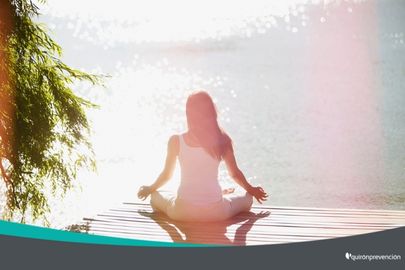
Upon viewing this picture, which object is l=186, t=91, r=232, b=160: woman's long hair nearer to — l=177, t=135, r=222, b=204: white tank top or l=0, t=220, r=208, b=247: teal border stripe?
l=177, t=135, r=222, b=204: white tank top

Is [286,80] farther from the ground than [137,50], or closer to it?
closer to it

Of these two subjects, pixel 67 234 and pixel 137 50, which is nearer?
pixel 67 234

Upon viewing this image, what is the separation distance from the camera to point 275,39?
103 feet

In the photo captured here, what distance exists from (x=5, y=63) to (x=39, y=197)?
5.69ft

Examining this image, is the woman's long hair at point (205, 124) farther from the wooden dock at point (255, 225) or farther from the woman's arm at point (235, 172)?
the wooden dock at point (255, 225)

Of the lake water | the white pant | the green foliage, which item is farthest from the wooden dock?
the lake water

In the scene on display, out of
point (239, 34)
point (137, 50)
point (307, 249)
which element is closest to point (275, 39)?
point (239, 34)

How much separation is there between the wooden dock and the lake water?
1.95 meters

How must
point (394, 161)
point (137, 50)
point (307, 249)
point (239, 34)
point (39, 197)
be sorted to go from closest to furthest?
1. point (307, 249)
2. point (39, 197)
3. point (394, 161)
4. point (137, 50)
5. point (239, 34)

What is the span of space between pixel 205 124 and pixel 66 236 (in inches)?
53.8

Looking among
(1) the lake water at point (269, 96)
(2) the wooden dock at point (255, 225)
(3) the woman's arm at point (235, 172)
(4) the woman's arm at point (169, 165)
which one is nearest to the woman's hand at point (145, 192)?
(4) the woman's arm at point (169, 165)

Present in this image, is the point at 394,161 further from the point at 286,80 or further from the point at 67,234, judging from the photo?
the point at 67,234

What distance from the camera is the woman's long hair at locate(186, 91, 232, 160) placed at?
4.93m

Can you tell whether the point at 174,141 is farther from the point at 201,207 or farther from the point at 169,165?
the point at 201,207
